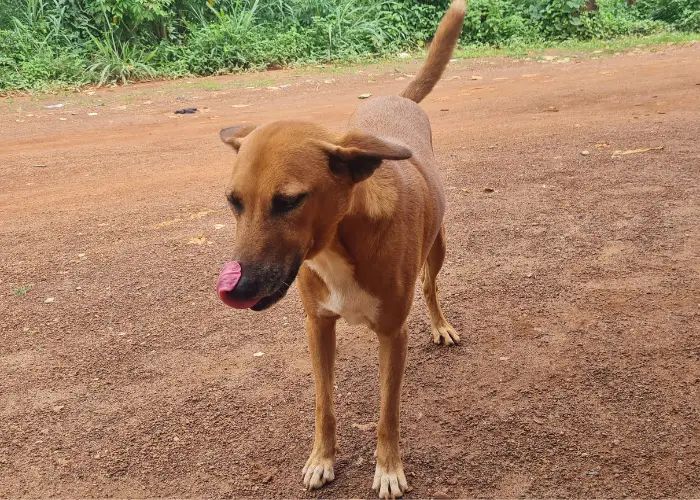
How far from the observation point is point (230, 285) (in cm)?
242

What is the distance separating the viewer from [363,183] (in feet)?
9.41

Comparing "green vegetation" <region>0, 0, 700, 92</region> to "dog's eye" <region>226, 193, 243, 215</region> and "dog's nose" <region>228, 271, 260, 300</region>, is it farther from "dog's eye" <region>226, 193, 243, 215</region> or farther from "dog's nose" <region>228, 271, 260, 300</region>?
"dog's nose" <region>228, 271, 260, 300</region>

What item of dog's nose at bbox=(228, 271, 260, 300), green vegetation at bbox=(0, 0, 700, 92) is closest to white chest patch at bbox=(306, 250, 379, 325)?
dog's nose at bbox=(228, 271, 260, 300)

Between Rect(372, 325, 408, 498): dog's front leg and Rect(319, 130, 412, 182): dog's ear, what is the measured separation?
81 centimetres

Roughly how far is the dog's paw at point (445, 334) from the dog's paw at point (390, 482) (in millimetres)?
1193

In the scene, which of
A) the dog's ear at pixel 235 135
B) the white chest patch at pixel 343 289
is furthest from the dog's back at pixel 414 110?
the white chest patch at pixel 343 289

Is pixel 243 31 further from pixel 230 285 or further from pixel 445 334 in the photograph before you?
pixel 230 285

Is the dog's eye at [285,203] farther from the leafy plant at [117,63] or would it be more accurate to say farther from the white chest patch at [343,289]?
the leafy plant at [117,63]

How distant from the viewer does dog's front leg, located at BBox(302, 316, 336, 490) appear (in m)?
3.16

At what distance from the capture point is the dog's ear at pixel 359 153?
258cm

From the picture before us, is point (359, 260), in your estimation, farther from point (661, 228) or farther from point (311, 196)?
point (661, 228)

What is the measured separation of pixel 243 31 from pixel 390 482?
40.7 ft

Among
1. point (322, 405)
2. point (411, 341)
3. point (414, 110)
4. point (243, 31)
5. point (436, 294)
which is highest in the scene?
point (414, 110)

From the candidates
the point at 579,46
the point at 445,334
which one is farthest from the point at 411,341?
the point at 579,46
